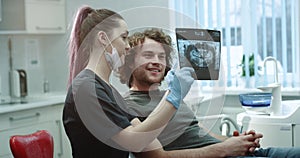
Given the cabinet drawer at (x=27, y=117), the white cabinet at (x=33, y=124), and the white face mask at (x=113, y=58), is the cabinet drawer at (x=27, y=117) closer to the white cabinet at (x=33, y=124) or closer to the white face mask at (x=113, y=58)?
the white cabinet at (x=33, y=124)

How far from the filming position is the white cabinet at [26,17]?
329cm

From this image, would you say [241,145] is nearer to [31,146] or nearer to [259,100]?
[259,100]

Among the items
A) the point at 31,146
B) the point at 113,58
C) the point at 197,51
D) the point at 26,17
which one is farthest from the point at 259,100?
the point at 26,17

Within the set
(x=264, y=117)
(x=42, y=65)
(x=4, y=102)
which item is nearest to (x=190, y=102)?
(x=264, y=117)

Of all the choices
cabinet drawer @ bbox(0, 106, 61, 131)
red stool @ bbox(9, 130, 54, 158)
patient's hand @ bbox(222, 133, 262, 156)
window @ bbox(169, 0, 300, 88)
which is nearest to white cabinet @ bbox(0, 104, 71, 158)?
cabinet drawer @ bbox(0, 106, 61, 131)

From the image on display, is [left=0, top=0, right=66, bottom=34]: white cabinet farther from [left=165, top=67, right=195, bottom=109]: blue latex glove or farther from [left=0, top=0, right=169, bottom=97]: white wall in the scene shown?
[left=165, top=67, right=195, bottom=109]: blue latex glove

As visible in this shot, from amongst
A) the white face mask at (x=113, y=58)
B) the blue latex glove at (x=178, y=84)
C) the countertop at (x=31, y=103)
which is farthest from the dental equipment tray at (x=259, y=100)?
the countertop at (x=31, y=103)

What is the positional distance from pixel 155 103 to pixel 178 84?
401 millimetres

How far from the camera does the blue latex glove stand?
4.67 feet

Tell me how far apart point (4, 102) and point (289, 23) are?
2.18 meters

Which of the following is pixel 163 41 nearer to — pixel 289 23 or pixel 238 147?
pixel 238 147

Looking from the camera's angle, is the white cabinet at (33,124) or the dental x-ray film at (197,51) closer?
the dental x-ray film at (197,51)

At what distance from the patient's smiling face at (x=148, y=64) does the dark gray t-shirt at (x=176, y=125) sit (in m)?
0.05

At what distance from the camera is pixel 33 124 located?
304 centimetres
